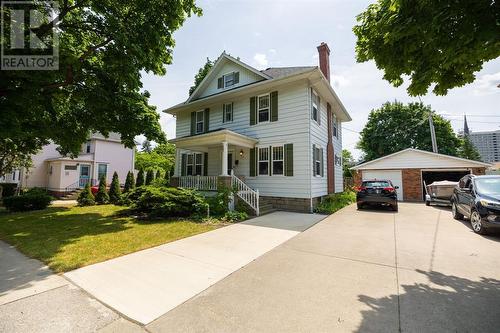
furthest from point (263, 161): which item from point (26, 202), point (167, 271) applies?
point (26, 202)

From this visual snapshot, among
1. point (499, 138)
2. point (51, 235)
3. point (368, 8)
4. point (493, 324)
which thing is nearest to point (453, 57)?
point (368, 8)

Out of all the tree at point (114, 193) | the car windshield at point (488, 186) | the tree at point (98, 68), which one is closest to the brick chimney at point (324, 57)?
the tree at point (98, 68)

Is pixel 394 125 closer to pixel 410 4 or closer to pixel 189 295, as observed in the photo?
pixel 410 4

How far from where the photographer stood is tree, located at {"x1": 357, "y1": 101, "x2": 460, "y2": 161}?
30.6 meters

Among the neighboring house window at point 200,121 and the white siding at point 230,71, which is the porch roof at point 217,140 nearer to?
the neighboring house window at point 200,121

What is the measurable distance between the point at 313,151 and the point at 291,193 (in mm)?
2438

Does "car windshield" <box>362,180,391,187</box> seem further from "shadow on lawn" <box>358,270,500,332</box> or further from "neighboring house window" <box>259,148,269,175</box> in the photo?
"shadow on lawn" <box>358,270,500,332</box>

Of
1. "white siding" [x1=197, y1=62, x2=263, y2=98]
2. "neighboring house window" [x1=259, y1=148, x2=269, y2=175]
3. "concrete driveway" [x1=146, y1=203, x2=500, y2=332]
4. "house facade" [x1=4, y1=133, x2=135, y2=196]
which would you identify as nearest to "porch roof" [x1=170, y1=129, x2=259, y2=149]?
"neighboring house window" [x1=259, y1=148, x2=269, y2=175]

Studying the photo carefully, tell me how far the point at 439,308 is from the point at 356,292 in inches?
36.4

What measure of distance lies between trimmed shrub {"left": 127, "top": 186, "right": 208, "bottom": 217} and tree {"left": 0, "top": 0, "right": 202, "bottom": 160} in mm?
2852

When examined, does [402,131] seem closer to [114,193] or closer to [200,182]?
[200,182]

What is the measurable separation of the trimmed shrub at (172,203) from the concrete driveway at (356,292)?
497 centimetres

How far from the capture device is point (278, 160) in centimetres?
1174

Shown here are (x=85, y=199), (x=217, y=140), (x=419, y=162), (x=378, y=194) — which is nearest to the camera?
(x=378, y=194)
